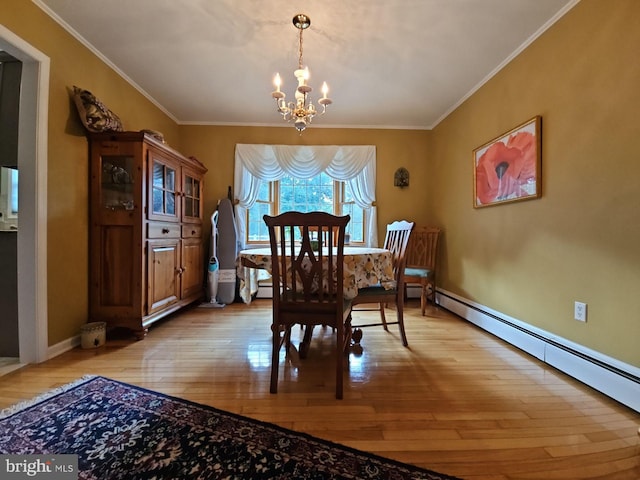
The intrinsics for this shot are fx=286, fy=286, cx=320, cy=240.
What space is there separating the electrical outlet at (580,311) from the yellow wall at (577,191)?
0.08 ft

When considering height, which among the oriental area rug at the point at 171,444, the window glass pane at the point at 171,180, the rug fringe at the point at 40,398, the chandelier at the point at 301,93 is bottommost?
the oriental area rug at the point at 171,444

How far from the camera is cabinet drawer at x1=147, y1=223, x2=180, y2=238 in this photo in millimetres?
2465

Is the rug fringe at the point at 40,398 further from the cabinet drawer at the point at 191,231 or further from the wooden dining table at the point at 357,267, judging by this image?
the cabinet drawer at the point at 191,231

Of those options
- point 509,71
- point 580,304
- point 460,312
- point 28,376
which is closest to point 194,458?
point 28,376

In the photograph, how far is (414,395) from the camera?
5.11ft

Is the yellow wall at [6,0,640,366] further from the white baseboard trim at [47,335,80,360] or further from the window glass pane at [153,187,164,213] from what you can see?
the window glass pane at [153,187,164,213]

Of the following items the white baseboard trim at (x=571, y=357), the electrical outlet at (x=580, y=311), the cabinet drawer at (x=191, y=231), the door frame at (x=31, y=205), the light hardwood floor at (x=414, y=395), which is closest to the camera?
the light hardwood floor at (x=414, y=395)

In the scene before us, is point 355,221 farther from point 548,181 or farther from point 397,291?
point 548,181

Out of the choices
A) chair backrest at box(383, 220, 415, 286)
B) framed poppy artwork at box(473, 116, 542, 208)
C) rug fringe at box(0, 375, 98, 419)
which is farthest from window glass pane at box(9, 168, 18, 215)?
framed poppy artwork at box(473, 116, 542, 208)

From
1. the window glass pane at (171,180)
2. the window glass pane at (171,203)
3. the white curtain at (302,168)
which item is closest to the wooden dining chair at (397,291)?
the white curtain at (302,168)

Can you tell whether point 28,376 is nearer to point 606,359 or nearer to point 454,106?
point 606,359

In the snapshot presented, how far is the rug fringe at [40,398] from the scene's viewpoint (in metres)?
1.34

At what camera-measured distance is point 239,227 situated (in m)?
3.93

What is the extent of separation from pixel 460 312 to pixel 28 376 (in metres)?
3.53
